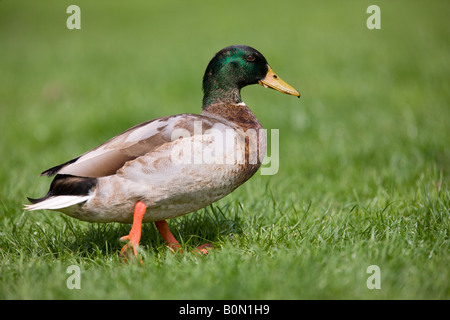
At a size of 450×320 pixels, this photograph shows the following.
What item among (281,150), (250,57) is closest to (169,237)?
(250,57)

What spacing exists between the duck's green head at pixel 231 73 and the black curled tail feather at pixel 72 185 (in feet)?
2.97

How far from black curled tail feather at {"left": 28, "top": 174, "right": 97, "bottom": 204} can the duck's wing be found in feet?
0.13

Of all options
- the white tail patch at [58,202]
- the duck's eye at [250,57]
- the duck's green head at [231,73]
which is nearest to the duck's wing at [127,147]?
the white tail patch at [58,202]

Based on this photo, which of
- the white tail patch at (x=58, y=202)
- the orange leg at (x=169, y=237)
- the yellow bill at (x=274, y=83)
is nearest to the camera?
the white tail patch at (x=58, y=202)

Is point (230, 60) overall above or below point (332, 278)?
above

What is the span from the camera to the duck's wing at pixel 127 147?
2729 millimetres

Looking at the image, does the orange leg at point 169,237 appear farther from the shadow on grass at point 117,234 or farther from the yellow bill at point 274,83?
the yellow bill at point 274,83

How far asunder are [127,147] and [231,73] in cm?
84

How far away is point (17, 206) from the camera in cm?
384

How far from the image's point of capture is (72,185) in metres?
2.75

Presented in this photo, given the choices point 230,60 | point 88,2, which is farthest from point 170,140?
point 88,2

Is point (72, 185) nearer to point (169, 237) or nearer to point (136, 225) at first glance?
point (136, 225)
